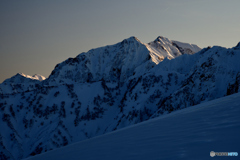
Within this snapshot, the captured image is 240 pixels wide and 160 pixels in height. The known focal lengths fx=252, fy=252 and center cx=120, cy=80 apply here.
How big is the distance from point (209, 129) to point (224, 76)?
113 m

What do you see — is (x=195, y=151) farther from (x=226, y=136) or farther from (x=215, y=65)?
(x=215, y=65)

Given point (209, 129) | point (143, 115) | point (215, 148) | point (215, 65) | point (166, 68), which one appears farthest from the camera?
point (166, 68)

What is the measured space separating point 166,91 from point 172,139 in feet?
516

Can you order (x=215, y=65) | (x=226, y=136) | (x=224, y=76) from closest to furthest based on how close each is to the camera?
(x=226, y=136)
(x=224, y=76)
(x=215, y=65)

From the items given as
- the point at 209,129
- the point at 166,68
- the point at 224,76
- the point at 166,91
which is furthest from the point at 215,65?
the point at 209,129

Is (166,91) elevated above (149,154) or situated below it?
below

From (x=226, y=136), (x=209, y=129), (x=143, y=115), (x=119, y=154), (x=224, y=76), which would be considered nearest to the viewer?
(x=226, y=136)

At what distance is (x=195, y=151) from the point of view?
5496 millimetres

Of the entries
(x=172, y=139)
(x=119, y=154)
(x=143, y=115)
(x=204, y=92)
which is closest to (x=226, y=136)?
(x=172, y=139)

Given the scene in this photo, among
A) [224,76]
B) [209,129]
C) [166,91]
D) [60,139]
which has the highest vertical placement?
[209,129]

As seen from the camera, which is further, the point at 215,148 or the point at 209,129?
the point at 209,129

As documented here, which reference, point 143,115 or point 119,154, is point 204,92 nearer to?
point 143,115

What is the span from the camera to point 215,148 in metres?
5.38

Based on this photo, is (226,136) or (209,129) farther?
(209,129)
